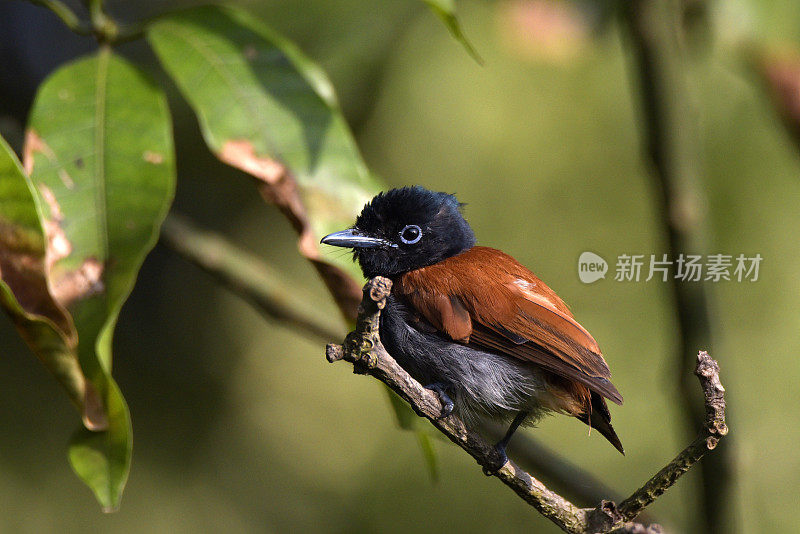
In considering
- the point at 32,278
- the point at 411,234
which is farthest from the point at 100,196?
the point at 411,234

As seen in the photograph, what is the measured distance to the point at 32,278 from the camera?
158cm

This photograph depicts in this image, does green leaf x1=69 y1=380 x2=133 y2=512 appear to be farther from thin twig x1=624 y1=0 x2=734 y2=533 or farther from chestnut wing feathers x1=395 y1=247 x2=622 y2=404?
thin twig x1=624 y1=0 x2=734 y2=533

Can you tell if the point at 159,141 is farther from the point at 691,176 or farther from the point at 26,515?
the point at 26,515

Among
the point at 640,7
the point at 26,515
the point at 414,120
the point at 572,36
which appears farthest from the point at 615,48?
the point at 26,515

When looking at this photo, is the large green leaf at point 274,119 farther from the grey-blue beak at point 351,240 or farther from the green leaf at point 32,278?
the green leaf at point 32,278

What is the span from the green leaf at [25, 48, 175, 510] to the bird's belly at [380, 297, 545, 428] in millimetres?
524

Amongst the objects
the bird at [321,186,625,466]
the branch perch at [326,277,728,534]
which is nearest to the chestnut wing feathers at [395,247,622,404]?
the bird at [321,186,625,466]

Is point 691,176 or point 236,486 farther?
point 236,486

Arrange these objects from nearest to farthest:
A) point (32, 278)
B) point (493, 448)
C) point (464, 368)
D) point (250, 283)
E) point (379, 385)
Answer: point (493, 448)
point (32, 278)
point (464, 368)
point (250, 283)
point (379, 385)

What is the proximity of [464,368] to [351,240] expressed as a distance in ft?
1.14

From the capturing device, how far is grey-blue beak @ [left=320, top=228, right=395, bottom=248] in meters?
1.73

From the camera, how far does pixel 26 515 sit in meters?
5.00

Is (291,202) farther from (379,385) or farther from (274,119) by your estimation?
(379,385)

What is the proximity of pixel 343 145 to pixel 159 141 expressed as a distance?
402 millimetres
